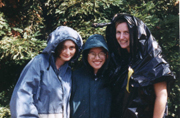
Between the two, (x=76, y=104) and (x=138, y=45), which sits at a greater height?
(x=138, y=45)

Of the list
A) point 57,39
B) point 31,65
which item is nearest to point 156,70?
point 57,39

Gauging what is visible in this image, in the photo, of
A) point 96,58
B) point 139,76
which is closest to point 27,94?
point 96,58

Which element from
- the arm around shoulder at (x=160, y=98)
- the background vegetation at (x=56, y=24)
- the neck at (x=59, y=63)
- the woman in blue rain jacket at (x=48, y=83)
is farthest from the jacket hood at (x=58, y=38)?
the arm around shoulder at (x=160, y=98)

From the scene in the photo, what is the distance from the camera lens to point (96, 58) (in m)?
2.49

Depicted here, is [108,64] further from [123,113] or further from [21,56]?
[21,56]

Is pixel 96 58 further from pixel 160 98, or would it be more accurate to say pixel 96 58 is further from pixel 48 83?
pixel 160 98

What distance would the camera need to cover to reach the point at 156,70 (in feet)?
6.88

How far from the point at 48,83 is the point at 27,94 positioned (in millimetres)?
284

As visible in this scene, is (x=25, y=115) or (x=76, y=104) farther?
(x=76, y=104)

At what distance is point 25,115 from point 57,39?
1040 mm

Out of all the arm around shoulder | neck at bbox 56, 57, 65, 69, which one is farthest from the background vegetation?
the arm around shoulder

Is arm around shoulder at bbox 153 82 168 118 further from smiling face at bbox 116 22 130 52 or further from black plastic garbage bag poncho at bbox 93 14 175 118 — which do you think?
smiling face at bbox 116 22 130 52

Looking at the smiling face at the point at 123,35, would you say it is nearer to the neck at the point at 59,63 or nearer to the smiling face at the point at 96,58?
the smiling face at the point at 96,58

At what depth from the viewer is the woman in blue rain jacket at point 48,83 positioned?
2111 mm
